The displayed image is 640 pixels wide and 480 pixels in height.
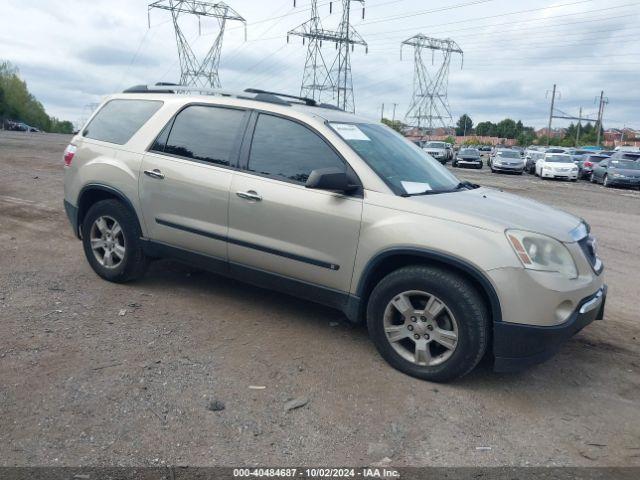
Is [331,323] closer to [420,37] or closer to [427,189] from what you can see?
[427,189]

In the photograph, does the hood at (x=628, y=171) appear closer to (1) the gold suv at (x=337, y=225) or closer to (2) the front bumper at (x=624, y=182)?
(2) the front bumper at (x=624, y=182)

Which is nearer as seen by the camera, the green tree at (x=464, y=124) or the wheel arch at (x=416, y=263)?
the wheel arch at (x=416, y=263)

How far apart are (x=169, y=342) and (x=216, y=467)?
1611mm

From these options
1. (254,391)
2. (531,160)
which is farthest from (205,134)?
(531,160)

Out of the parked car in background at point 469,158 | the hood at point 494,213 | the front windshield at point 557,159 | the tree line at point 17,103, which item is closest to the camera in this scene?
the hood at point 494,213

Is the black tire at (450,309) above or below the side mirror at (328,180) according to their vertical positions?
below

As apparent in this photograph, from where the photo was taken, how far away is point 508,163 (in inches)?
1232

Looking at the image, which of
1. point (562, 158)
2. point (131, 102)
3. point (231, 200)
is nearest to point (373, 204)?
point (231, 200)

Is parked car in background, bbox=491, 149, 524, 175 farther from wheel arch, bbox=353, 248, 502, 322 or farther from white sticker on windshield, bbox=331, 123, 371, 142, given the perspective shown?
wheel arch, bbox=353, 248, 502, 322

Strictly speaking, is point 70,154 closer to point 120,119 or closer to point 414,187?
point 120,119

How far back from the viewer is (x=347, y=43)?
41.3 meters

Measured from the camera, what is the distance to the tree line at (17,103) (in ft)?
343

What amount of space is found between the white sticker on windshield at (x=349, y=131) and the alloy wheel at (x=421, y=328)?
1.34 metres

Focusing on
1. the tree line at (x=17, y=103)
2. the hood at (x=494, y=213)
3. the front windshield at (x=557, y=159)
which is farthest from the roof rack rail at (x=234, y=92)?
the tree line at (x=17, y=103)
